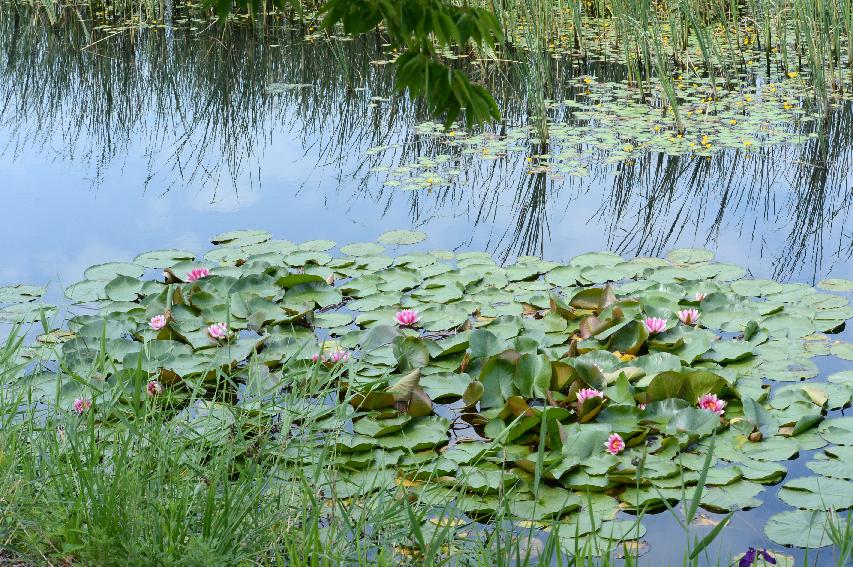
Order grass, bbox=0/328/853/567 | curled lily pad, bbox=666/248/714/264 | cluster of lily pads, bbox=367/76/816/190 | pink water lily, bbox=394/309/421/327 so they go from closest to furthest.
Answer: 1. grass, bbox=0/328/853/567
2. pink water lily, bbox=394/309/421/327
3. curled lily pad, bbox=666/248/714/264
4. cluster of lily pads, bbox=367/76/816/190

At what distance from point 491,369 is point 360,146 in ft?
9.48

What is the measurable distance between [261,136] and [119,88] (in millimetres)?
1494

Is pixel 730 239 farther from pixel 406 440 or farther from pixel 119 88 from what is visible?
pixel 119 88

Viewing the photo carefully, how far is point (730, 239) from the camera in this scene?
4090mm

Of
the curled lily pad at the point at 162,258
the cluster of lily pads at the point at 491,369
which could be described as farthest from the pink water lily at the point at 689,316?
the curled lily pad at the point at 162,258

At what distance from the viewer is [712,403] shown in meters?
2.63

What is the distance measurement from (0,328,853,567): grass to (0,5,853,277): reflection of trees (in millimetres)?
2009

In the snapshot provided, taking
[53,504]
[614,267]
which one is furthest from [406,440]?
[614,267]

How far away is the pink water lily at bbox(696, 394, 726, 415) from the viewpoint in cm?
263

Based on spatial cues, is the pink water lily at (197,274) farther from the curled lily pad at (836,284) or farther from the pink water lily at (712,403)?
the curled lily pad at (836,284)

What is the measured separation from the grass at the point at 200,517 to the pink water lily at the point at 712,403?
39 cm

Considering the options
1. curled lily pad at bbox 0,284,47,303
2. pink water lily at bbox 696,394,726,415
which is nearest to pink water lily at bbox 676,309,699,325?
pink water lily at bbox 696,394,726,415

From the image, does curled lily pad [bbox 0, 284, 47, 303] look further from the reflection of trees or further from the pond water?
the reflection of trees

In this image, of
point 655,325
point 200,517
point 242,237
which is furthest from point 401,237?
point 200,517
